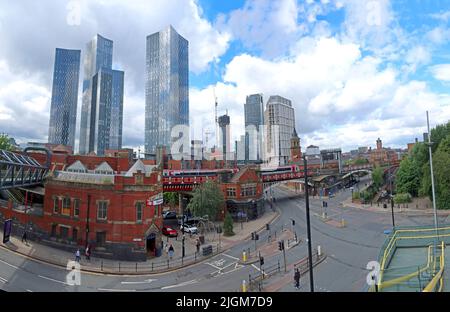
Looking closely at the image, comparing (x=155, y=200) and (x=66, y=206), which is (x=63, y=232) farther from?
(x=155, y=200)

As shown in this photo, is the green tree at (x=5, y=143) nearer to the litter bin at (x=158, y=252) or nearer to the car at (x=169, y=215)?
the car at (x=169, y=215)

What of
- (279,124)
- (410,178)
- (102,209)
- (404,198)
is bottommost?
(404,198)

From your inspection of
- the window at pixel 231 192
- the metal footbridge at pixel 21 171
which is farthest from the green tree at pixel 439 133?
the metal footbridge at pixel 21 171

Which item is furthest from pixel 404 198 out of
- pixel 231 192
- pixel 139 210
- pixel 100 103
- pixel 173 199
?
pixel 100 103

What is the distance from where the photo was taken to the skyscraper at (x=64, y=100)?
134 meters

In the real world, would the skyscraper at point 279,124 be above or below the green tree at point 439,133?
above

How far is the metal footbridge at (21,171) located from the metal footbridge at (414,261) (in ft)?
67.9

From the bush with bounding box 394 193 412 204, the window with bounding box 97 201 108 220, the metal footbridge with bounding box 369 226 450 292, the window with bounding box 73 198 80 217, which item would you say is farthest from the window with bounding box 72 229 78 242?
the bush with bounding box 394 193 412 204

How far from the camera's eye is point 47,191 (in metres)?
22.3

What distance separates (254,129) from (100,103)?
10819 cm

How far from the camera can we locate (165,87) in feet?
488

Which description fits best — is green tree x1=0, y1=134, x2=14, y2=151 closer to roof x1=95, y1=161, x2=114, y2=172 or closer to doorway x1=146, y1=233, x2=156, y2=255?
roof x1=95, y1=161, x2=114, y2=172

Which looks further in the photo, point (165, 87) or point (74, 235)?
point (165, 87)
